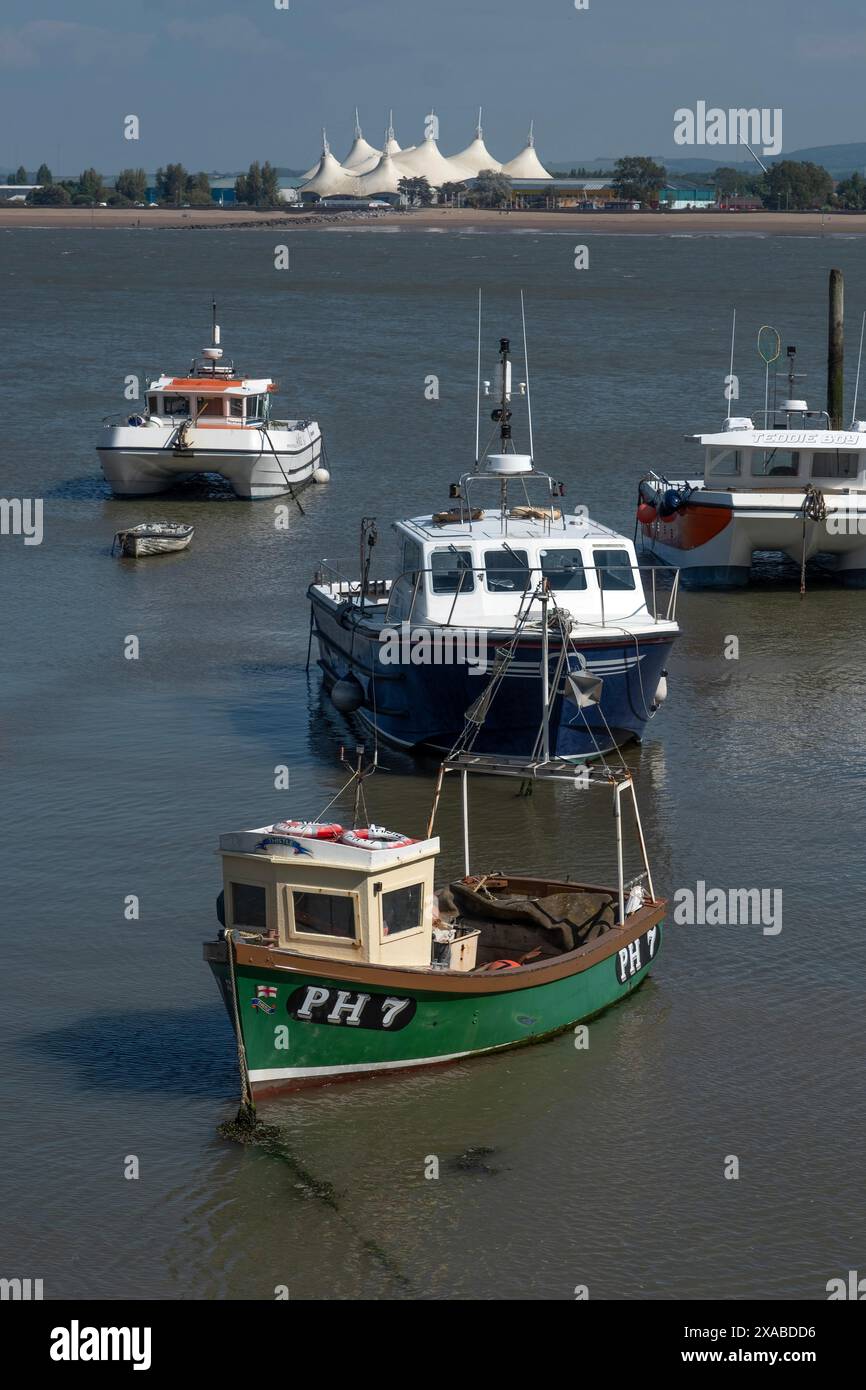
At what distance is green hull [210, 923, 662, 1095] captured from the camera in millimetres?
14828

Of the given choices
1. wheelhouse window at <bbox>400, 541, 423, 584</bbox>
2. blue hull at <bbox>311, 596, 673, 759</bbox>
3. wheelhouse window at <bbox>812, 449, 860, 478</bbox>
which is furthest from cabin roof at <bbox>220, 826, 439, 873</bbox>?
wheelhouse window at <bbox>812, 449, 860, 478</bbox>

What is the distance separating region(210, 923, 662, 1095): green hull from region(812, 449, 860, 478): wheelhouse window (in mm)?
20265

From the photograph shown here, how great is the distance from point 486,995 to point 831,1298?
363 cm

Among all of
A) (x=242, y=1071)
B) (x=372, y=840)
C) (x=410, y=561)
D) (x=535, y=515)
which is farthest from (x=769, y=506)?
(x=242, y=1071)

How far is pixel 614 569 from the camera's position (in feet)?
80.9

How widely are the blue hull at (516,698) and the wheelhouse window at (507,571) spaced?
1.23 m

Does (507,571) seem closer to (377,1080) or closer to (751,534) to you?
(377,1080)

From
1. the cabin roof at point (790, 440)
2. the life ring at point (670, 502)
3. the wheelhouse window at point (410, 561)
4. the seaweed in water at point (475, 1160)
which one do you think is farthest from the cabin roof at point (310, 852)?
the life ring at point (670, 502)

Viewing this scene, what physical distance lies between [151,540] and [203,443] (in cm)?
538

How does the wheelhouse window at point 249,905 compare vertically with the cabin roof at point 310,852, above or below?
below

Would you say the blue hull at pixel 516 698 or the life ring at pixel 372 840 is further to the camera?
the blue hull at pixel 516 698

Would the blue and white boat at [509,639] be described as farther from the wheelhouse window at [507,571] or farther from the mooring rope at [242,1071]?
the mooring rope at [242,1071]

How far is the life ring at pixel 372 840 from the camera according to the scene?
15.0 meters
